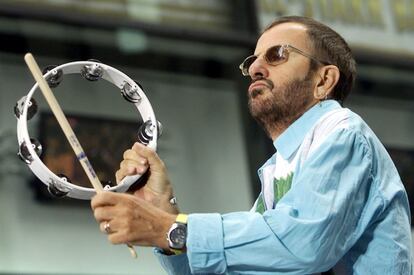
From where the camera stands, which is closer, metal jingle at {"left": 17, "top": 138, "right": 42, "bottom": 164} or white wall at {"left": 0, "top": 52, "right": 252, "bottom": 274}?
metal jingle at {"left": 17, "top": 138, "right": 42, "bottom": 164}

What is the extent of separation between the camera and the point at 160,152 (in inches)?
362

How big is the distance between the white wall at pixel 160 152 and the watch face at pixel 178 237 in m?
5.61

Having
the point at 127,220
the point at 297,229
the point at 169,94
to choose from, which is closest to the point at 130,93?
the point at 127,220

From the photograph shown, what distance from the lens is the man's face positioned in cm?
323

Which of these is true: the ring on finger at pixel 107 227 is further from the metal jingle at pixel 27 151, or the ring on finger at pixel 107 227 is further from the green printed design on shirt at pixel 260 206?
the green printed design on shirt at pixel 260 206

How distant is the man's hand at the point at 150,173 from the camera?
123 inches

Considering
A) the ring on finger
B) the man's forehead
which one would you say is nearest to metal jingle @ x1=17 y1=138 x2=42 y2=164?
the ring on finger

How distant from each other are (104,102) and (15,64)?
0.75 m

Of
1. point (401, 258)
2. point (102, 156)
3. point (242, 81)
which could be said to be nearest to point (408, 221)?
point (401, 258)

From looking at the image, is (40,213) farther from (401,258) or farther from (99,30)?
(401,258)

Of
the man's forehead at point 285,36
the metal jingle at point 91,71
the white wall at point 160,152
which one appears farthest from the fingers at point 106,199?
the white wall at point 160,152

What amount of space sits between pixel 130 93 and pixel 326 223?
0.78m

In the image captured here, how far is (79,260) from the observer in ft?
29.7

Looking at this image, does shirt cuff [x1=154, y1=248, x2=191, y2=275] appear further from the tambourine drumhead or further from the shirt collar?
the shirt collar
